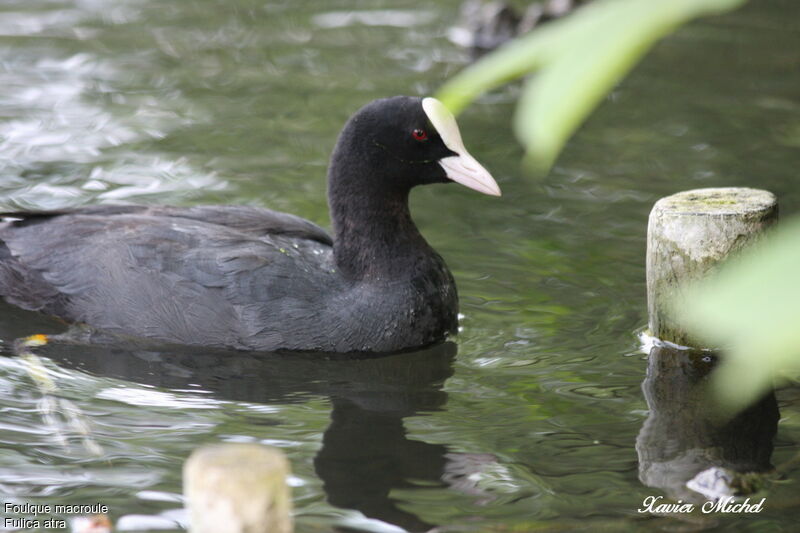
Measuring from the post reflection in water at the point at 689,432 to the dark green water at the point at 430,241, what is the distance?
0.05 ft

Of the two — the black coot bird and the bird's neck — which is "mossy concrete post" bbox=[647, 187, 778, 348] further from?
the bird's neck

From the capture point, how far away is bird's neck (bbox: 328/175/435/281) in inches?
207

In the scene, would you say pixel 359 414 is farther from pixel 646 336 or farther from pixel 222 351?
pixel 646 336

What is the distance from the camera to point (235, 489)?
6.91 ft

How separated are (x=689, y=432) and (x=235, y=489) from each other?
2.69 m

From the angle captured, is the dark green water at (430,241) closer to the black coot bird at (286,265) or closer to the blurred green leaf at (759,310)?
the black coot bird at (286,265)

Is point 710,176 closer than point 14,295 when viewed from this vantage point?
No

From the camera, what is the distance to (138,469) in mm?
3887

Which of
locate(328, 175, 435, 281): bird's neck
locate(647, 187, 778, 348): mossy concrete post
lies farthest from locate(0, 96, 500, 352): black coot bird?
locate(647, 187, 778, 348): mossy concrete post

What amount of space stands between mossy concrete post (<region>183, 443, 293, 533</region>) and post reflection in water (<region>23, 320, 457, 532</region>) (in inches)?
61.1

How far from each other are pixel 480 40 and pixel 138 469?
7678 millimetres

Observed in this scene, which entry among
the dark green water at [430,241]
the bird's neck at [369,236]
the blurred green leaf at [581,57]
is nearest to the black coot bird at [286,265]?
the bird's neck at [369,236]

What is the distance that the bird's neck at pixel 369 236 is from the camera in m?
5.26

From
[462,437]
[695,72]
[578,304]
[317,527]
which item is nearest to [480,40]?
[695,72]
